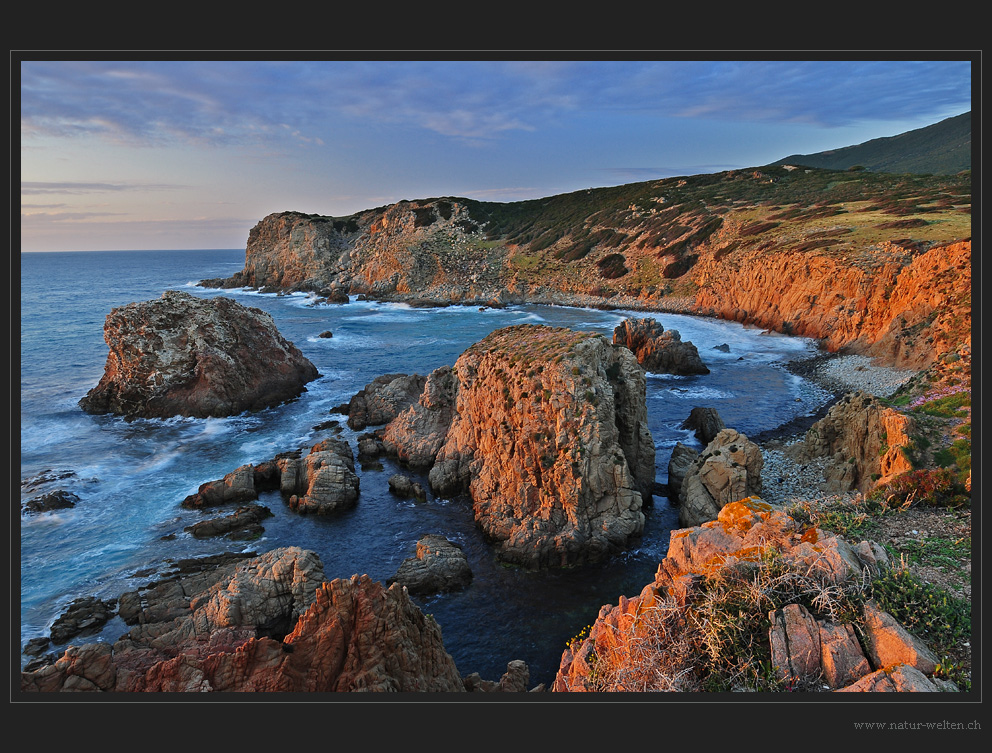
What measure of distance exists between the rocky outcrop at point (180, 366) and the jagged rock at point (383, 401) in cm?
725

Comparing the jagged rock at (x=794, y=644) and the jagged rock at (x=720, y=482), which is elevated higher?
the jagged rock at (x=794, y=644)

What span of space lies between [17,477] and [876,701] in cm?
911

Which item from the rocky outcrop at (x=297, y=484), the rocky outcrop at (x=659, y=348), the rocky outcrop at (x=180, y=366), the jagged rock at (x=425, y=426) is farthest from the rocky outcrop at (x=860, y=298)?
the rocky outcrop at (x=180, y=366)

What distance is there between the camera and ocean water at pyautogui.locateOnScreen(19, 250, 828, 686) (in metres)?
16.5

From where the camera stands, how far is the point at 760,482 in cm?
2091

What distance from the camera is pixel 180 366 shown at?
35.5 meters

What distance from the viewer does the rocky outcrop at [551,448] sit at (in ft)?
64.0

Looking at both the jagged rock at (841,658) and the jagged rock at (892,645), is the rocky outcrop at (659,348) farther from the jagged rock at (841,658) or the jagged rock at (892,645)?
the jagged rock at (841,658)

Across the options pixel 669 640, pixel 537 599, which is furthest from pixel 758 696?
pixel 537 599

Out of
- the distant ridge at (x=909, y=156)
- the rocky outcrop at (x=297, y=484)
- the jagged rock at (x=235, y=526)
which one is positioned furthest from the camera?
the distant ridge at (x=909, y=156)

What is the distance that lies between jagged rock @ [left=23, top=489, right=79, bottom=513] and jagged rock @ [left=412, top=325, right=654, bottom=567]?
1510 cm

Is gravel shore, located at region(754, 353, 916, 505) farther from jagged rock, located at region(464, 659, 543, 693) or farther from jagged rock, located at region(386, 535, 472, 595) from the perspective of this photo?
jagged rock, located at region(386, 535, 472, 595)

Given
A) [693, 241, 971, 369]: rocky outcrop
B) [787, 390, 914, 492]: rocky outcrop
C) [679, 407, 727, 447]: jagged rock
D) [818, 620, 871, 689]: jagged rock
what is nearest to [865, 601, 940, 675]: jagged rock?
[818, 620, 871, 689]: jagged rock

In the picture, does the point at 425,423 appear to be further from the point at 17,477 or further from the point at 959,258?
the point at 959,258
